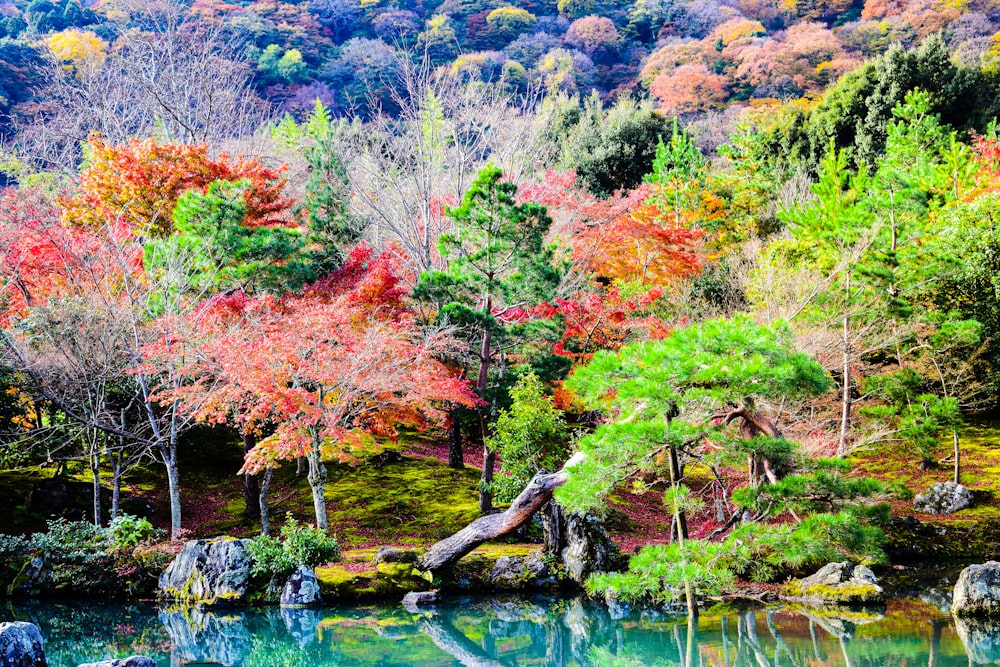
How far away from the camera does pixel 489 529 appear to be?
433 inches

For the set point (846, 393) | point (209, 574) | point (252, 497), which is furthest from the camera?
point (252, 497)

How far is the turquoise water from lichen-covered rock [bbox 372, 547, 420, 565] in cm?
100

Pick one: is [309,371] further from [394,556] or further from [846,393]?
[846,393]

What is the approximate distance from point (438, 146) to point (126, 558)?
33.5 ft

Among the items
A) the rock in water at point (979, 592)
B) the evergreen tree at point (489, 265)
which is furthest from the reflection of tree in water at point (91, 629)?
the rock in water at point (979, 592)

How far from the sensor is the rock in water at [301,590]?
10.3m

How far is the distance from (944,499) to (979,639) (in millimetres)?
5551

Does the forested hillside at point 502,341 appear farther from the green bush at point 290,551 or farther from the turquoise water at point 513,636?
the turquoise water at point 513,636

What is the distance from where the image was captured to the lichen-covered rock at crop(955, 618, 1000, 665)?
7.30 metres

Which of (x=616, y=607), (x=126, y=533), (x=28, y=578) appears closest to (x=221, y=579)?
(x=126, y=533)

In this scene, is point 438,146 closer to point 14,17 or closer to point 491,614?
point 491,614

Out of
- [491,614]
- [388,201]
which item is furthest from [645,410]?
[388,201]

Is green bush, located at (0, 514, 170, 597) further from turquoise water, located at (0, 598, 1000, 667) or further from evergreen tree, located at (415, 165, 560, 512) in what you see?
evergreen tree, located at (415, 165, 560, 512)

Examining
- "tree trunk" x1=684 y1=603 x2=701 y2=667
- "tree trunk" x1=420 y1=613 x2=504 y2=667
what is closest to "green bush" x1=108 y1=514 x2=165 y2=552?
"tree trunk" x1=420 y1=613 x2=504 y2=667
